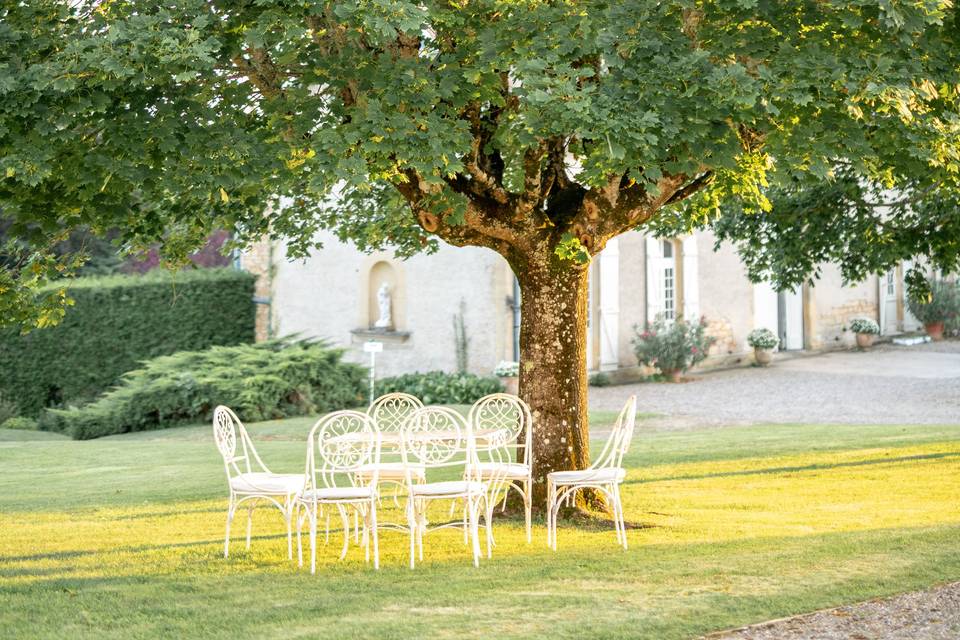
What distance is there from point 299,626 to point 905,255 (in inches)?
291

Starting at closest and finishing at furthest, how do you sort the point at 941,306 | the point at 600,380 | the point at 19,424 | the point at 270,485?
the point at 270,485 < the point at 19,424 < the point at 600,380 < the point at 941,306

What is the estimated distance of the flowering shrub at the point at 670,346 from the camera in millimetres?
19922

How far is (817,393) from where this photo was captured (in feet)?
58.8

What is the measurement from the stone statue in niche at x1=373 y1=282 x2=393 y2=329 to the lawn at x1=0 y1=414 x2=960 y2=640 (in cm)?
923

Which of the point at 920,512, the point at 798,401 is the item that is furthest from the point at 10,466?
the point at 798,401

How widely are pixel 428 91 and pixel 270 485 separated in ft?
8.29

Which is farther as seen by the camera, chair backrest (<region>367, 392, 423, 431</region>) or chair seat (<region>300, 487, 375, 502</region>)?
chair backrest (<region>367, 392, 423, 431</region>)

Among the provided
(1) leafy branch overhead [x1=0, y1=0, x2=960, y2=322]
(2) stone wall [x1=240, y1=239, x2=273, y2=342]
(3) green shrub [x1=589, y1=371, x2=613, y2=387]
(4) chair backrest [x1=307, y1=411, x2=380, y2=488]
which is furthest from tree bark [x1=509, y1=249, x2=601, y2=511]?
(2) stone wall [x1=240, y1=239, x2=273, y2=342]

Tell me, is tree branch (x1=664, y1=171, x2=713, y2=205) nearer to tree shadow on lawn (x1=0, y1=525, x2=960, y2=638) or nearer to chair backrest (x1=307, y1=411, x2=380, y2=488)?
tree shadow on lawn (x1=0, y1=525, x2=960, y2=638)

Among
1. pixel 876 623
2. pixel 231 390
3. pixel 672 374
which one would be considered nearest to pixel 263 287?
pixel 231 390

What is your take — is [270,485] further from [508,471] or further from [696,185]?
[696,185]

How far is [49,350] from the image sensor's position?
822 inches

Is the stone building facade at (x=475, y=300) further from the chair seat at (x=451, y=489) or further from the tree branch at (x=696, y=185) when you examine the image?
the chair seat at (x=451, y=489)

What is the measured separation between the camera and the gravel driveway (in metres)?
15.6
